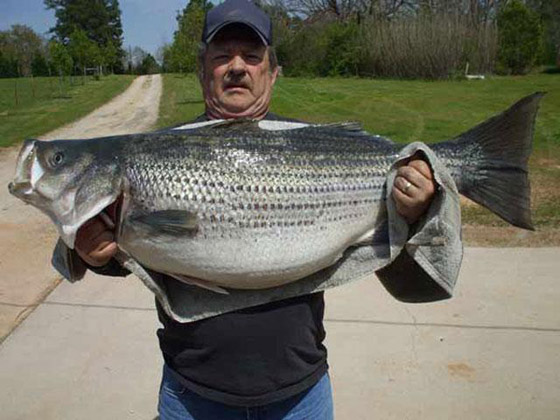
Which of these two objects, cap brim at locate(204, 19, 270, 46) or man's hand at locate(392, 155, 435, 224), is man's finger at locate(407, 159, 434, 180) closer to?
man's hand at locate(392, 155, 435, 224)

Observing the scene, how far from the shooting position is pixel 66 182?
1.88m

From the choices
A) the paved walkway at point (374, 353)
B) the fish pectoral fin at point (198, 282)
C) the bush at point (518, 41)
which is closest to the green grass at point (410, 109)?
A: the paved walkway at point (374, 353)

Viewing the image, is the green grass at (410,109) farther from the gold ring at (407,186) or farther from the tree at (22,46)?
the tree at (22,46)

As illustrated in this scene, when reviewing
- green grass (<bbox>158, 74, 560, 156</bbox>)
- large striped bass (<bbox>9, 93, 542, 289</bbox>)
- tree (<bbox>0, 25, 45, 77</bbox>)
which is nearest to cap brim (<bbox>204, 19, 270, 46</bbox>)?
large striped bass (<bbox>9, 93, 542, 289</bbox>)

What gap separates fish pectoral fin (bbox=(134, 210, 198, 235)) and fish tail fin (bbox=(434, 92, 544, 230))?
0.90 metres

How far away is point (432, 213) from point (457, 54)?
1349 inches

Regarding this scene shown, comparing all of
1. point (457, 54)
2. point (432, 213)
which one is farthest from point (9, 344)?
point (457, 54)

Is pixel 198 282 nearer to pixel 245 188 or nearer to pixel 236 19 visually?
pixel 245 188

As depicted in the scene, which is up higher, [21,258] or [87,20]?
[87,20]

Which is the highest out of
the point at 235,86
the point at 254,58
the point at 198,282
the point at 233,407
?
the point at 254,58

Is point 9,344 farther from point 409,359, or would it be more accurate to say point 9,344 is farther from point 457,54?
point 457,54

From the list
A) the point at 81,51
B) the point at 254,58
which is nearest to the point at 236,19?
the point at 254,58

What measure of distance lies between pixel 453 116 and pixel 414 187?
593 inches

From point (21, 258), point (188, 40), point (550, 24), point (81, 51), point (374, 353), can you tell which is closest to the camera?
point (374, 353)
